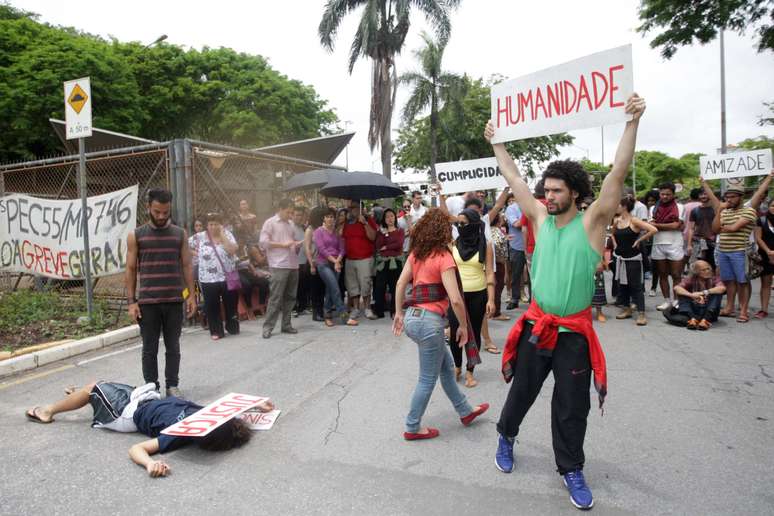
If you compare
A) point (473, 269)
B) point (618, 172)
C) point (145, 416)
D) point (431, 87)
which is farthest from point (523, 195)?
point (431, 87)

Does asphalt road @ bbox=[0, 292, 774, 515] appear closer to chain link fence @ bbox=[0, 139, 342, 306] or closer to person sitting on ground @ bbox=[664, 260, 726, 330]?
person sitting on ground @ bbox=[664, 260, 726, 330]

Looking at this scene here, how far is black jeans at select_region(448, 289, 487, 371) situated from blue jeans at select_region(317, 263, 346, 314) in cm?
331

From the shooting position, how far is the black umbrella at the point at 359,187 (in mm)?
9062

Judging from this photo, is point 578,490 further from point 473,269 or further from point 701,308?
point 701,308

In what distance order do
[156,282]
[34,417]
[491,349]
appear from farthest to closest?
[491,349], [156,282], [34,417]

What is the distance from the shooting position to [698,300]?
759 centimetres

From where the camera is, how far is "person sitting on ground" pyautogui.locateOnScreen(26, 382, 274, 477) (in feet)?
12.2

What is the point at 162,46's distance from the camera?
3069 centimetres

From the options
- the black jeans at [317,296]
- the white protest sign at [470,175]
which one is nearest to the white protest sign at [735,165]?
the white protest sign at [470,175]

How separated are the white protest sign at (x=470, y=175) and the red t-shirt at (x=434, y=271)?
358 cm

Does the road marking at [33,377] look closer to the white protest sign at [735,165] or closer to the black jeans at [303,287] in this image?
the black jeans at [303,287]

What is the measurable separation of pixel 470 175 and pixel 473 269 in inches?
104

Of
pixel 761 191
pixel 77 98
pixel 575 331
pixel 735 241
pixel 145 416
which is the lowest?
pixel 145 416

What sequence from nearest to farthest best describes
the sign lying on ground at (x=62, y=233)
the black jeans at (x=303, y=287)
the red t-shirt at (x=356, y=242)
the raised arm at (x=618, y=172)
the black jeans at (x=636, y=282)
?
the raised arm at (x=618, y=172)
the black jeans at (x=636, y=282)
the sign lying on ground at (x=62, y=233)
the red t-shirt at (x=356, y=242)
the black jeans at (x=303, y=287)
